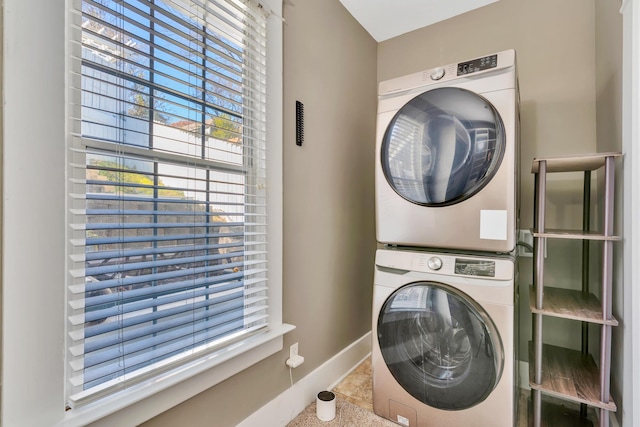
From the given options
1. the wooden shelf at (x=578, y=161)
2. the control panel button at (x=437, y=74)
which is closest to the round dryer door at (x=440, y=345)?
the wooden shelf at (x=578, y=161)

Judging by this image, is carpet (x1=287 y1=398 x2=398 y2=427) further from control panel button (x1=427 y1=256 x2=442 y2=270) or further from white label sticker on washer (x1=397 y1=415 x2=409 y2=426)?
control panel button (x1=427 y1=256 x2=442 y2=270)

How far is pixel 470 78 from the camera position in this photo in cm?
144

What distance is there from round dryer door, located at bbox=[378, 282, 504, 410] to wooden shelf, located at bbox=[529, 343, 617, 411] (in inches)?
11.0

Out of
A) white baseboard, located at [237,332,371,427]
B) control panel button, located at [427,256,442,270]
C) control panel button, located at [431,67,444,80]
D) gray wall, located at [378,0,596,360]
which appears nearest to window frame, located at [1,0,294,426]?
white baseboard, located at [237,332,371,427]

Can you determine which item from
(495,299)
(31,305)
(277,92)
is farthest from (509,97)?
(31,305)

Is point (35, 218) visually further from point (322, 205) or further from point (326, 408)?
point (326, 408)

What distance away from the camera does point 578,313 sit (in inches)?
52.5

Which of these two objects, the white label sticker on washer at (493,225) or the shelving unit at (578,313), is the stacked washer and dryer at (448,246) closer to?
the white label sticker on washer at (493,225)

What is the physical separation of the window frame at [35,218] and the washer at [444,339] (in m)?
1.19

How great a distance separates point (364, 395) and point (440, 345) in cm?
69

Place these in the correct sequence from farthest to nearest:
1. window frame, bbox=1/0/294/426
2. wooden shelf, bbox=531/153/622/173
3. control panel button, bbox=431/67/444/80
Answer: control panel button, bbox=431/67/444/80, wooden shelf, bbox=531/153/622/173, window frame, bbox=1/0/294/426

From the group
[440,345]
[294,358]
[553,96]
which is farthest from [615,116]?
[294,358]

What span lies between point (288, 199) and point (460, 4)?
179cm

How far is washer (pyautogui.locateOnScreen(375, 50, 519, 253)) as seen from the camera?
1.36 metres
